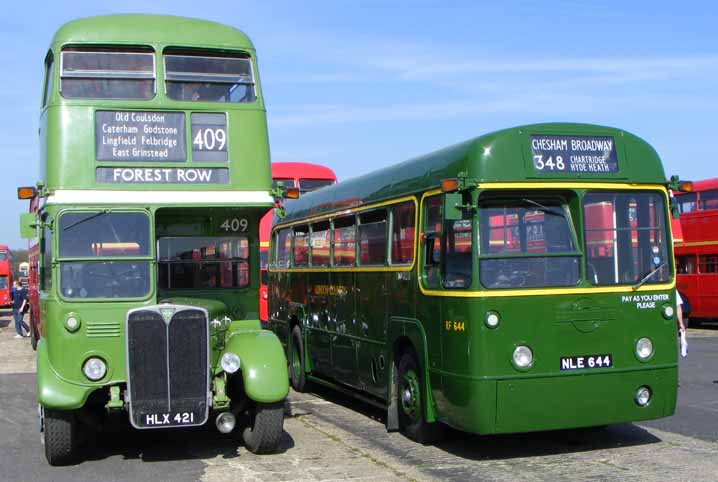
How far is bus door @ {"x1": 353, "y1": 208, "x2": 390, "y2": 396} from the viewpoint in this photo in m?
11.1

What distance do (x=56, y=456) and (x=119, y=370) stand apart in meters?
1.02

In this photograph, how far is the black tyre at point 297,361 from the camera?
14727mm

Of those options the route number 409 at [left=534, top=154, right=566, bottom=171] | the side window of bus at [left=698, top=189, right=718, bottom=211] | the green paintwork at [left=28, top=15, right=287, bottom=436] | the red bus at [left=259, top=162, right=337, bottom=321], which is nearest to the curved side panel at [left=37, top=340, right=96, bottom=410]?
the green paintwork at [left=28, top=15, right=287, bottom=436]

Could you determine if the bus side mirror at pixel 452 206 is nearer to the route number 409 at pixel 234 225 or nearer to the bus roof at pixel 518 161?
the bus roof at pixel 518 161

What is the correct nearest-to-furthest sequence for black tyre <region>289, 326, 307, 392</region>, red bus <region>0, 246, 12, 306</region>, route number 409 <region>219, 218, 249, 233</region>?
1. route number 409 <region>219, 218, 249, 233</region>
2. black tyre <region>289, 326, 307, 392</region>
3. red bus <region>0, 246, 12, 306</region>

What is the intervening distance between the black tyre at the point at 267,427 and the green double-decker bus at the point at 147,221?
0.01 m

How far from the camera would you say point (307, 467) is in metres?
8.89

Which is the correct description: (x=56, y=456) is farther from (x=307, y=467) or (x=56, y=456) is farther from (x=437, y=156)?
(x=437, y=156)

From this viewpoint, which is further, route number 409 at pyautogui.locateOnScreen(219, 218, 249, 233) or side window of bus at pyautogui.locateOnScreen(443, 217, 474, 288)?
route number 409 at pyautogui.locateOnScreen(219, 218, 249, 233)

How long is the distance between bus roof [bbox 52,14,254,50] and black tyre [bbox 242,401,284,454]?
4067mm

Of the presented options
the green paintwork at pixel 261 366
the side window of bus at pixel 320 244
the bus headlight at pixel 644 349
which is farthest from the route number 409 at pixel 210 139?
the bus headlight at pixel 644 349

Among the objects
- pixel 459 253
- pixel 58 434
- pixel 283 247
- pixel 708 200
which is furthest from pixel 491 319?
pixel 708 200

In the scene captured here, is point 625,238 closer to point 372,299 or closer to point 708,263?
point 372,299

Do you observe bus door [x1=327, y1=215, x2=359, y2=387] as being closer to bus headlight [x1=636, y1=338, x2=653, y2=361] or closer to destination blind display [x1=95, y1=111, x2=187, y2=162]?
destination blind display [x1=95, y1=111, x2=187, y2=162]
